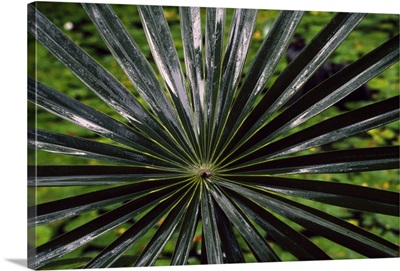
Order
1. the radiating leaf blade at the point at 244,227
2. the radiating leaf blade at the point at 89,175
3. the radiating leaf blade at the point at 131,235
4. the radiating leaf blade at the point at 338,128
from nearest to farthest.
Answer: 1. the radiating leaf blade at the point at 89,175
2. the radiating leaf blade at the point at 131,235
3. the radiating leaf blade at the point at 244,227
4. the radiating leaf blade at the point at 338,128

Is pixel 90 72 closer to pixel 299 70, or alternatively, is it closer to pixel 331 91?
pixel 299 70

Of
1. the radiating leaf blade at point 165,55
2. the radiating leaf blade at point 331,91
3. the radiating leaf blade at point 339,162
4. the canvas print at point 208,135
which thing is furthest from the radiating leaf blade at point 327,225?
the radiating leaf blade at point 165,55

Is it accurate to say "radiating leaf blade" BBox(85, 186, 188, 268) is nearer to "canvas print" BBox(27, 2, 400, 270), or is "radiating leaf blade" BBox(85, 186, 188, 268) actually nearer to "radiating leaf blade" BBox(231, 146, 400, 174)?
"canvas print" BBox(27, 2, 400, 270)

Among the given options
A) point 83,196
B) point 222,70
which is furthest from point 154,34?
point 83,196

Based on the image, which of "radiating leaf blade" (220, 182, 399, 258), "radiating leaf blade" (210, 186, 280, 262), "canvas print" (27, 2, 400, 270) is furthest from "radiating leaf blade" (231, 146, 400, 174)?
"radiating leaf blade" (210, 186, 280, 262)

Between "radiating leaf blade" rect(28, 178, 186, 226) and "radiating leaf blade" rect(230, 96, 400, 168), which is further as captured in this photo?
"radiating leaf blade" rect(230, 96, 400, 168)

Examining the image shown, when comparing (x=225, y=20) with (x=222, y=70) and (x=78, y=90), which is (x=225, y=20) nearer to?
(x=222, y=70)

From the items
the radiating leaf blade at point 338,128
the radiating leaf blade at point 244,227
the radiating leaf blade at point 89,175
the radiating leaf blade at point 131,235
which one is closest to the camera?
the radiating leaf blade at point 89,175

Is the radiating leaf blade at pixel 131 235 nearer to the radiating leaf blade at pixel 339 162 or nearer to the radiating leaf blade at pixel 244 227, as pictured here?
the radiating leaf blade at pixel 244 227

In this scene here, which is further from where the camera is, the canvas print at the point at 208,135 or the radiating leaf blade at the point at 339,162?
the radiating leaf blade at the point at 339,162
